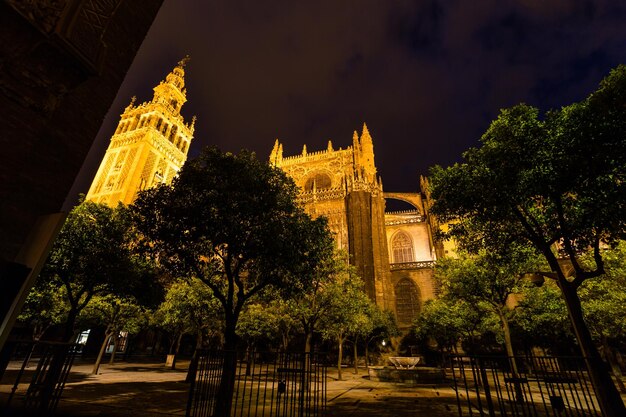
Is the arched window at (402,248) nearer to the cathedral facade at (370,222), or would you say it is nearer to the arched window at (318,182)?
the cathedral facade at (370,222)

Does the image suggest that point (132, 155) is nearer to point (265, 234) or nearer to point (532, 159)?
point (265, 234)

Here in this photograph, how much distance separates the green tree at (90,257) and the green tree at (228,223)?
160 cm

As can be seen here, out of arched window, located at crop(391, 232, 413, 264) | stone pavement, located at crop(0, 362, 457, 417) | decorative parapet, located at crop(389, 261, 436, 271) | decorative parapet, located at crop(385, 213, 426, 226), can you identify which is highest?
decorative parapet, located at crop(385, 213, 426, 226)

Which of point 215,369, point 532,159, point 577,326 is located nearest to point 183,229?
point 215,369

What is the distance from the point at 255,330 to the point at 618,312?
78.7 feet

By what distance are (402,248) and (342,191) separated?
14102mm

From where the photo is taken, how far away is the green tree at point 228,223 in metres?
9.92

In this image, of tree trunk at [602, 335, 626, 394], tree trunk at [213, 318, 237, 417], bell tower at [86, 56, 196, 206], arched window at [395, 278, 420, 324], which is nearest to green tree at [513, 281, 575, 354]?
tree trunk at [602, 335, 626, 394]

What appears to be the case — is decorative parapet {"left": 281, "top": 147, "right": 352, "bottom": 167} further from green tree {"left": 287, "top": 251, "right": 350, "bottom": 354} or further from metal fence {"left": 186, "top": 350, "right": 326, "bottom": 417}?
metal fence {"left": 186, "top": 350, "right": 326, "bottom": 417}

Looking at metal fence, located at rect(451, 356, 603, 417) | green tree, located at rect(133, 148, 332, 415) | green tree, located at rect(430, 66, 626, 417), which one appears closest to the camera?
metal fence, located at rect(451, 356, 603, 417)

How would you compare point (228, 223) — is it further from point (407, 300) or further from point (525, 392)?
point (407, 300)

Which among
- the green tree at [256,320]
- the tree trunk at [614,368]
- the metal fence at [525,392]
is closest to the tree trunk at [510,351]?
the metal fence at [525,392]

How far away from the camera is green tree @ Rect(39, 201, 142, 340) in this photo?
10.4m

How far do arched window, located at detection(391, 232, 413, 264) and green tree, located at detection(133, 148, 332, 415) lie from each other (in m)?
39.2
